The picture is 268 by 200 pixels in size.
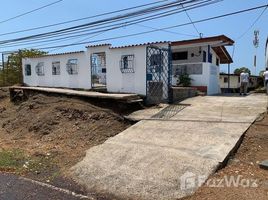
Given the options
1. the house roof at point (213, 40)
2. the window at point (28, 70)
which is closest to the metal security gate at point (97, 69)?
the house roof at point (213, 40)

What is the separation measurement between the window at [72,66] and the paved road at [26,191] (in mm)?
10520

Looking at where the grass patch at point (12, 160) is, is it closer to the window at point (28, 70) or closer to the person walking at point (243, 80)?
the window at point (28, 70)

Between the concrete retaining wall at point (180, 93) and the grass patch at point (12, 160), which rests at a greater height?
the concrete retaining wall at point (180, 93)

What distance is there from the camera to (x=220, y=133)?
819cm

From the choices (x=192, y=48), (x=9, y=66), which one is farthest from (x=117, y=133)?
(x=9, y=66)

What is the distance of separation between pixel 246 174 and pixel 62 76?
1359 cm

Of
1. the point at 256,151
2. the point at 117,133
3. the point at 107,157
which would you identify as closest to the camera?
the point at 256,151

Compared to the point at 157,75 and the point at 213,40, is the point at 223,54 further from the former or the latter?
the point at 157,75

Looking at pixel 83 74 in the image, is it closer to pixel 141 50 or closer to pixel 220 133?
pixel 141 50

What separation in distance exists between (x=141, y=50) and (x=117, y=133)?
184 inches

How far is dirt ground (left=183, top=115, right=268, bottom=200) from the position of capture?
543 centimetres

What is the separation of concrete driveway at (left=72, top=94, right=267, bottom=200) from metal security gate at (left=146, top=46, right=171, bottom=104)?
2.84 m

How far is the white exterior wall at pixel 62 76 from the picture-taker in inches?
646

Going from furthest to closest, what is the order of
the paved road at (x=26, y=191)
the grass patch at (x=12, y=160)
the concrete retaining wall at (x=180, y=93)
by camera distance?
the concrete retaining wall at (x=180, y=93) → the grass patch at (x=12, y=160) → the paved road at (x=26, y=191)
